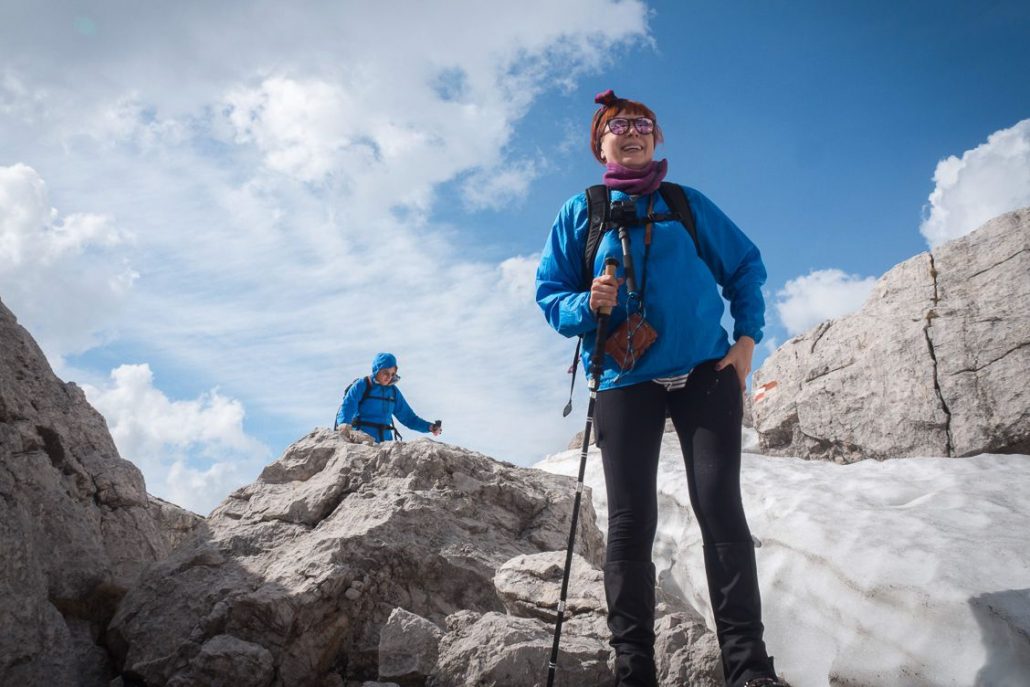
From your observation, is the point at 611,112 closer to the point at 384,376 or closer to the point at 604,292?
the point at 604,292

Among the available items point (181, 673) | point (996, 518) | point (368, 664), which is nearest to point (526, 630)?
point (368, 664)

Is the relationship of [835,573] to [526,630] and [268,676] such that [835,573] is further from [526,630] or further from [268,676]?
[268,676]

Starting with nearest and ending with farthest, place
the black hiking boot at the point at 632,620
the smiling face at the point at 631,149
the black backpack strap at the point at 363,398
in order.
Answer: the black hiking boot at the point at 632,620 < the smiling face at the point at 631,149 < the black backpack strap at the point at 363,398

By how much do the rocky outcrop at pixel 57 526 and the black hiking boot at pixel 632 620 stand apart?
3408 millimetres

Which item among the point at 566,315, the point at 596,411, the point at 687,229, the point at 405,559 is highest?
the point at 687,229

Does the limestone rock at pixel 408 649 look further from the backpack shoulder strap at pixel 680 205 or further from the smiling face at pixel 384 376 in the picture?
the smiling face at pixel 384 376

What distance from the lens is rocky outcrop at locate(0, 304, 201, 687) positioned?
181 inches

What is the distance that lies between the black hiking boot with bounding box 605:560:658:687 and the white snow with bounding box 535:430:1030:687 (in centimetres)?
150

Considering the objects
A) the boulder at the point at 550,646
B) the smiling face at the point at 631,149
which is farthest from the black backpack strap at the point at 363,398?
the smiling face at the point at 631,149

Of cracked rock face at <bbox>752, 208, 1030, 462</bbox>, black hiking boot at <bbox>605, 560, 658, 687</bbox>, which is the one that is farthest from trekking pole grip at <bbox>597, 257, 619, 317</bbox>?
cracked rock face at <bbox>752, 208, 1030, 462</bbox>

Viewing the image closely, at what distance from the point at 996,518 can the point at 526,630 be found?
392cm

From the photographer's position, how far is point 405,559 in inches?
212

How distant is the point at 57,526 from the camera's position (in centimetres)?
536

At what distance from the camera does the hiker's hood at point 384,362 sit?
1242 cm
